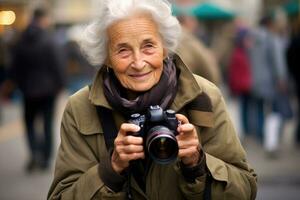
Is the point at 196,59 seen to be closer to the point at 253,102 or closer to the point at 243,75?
the point at 253,102

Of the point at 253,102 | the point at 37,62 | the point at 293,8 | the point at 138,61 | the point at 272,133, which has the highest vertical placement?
the point at 138,61

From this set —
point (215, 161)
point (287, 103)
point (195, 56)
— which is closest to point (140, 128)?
point (215, 161)

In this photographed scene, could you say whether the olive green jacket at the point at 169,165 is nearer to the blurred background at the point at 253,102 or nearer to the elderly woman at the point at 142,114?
the elderly woman at the point at 142,114

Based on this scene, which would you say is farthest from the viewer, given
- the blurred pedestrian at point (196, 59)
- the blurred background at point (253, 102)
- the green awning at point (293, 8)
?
the green awning at point (293, 8)

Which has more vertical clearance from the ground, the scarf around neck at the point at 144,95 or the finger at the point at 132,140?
the scarf around neck at the point at 144,95

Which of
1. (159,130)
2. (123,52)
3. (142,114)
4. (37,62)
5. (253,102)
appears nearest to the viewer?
(159,130)

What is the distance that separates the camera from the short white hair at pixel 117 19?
2779 millimetres

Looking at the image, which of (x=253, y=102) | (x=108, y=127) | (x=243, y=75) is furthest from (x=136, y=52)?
(x=243, y=75)

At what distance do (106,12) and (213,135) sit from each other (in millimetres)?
627

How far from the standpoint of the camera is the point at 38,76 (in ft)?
28.6

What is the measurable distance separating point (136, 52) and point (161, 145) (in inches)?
16.0

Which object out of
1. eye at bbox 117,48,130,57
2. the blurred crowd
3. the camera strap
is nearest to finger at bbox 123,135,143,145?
the camera strap

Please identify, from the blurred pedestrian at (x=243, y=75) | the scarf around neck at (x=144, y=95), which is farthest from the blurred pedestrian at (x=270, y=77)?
Result: the scarf around neck at (x=144, y=95)

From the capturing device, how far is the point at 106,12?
280cm
